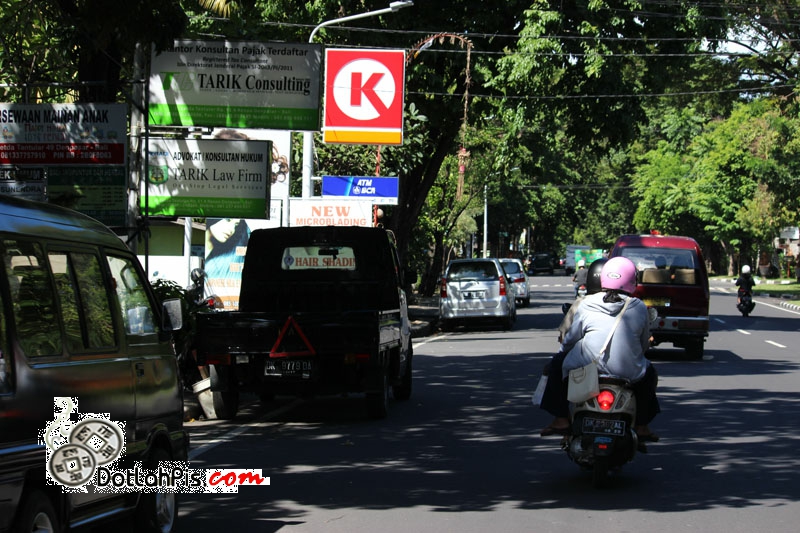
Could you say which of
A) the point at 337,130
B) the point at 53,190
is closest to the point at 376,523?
the point at 53,190

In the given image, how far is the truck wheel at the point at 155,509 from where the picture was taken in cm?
636

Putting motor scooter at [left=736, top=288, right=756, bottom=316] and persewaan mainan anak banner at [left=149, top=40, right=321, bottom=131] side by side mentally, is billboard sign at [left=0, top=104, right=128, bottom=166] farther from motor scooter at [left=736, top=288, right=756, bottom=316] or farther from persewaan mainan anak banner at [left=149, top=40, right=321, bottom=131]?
motor scooter at [left=736, top=288, right=756, bottom=316]

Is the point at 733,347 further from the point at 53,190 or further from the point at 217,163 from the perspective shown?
the point at 53,190

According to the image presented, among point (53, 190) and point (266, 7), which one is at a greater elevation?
point (266, 7)

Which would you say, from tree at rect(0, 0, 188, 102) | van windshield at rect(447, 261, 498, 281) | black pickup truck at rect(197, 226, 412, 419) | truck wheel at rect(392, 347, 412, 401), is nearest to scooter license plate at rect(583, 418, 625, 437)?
black pickup truck at rect(197, 226, 412, 419)

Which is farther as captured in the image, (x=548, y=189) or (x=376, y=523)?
(x=548, y=189)

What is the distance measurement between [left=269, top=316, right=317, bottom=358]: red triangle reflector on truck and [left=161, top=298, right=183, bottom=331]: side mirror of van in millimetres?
4877

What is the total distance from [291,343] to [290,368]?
30cm

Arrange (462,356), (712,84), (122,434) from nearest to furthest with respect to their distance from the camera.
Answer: (122,434), (462,356), (712,84)

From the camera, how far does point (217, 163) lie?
55.6 ft

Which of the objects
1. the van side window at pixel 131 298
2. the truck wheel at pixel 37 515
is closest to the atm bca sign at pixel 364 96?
the van side window at pixel 131 298

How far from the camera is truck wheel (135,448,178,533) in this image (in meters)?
6.36

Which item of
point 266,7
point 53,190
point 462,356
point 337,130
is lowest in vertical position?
point 462,356

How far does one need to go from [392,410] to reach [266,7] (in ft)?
52.3
